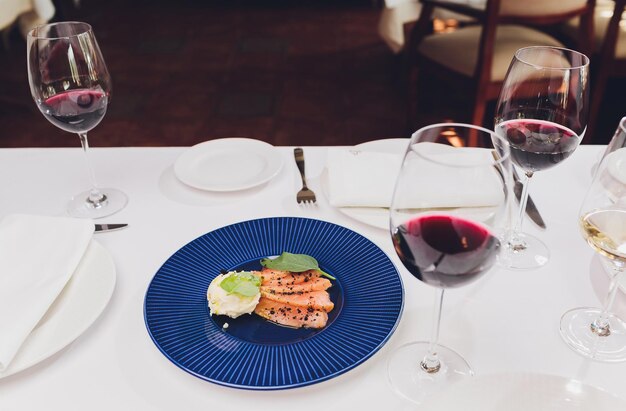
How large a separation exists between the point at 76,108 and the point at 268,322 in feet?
1.59

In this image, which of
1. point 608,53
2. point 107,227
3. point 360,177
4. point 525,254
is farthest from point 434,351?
point 608,53

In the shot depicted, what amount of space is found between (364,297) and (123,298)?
318mm

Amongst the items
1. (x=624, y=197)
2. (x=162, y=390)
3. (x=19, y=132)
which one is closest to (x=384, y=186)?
(x=624, y=197)

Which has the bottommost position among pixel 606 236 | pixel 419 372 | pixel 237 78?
pixel 237 78

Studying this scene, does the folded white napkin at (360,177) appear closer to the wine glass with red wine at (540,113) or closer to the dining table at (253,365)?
the dining table at (253,365)

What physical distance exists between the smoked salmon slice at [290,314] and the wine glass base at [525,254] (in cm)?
29

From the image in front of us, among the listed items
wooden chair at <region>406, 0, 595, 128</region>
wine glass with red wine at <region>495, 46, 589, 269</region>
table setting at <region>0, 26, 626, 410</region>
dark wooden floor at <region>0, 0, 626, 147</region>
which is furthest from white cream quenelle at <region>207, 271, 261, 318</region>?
dark wooden floor at <region>0, 0, 626, 147</region>

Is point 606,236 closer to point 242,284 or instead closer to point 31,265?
point 242,284

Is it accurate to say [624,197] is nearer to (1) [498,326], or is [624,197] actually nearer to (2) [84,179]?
(1) [498,326]

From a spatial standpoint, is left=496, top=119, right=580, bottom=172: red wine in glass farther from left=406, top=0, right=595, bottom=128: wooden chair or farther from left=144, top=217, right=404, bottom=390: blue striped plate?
left=406, top=0, right=595, bottom=128: wooden chair

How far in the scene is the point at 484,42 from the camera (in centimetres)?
207

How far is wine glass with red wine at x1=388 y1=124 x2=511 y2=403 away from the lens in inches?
21.6

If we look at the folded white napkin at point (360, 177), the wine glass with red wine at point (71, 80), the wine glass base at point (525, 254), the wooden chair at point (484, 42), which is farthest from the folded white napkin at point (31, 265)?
the wooden chair at point (484, 42)

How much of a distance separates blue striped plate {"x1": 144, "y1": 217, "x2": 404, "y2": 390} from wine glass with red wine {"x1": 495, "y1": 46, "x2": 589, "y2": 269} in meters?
0.22
